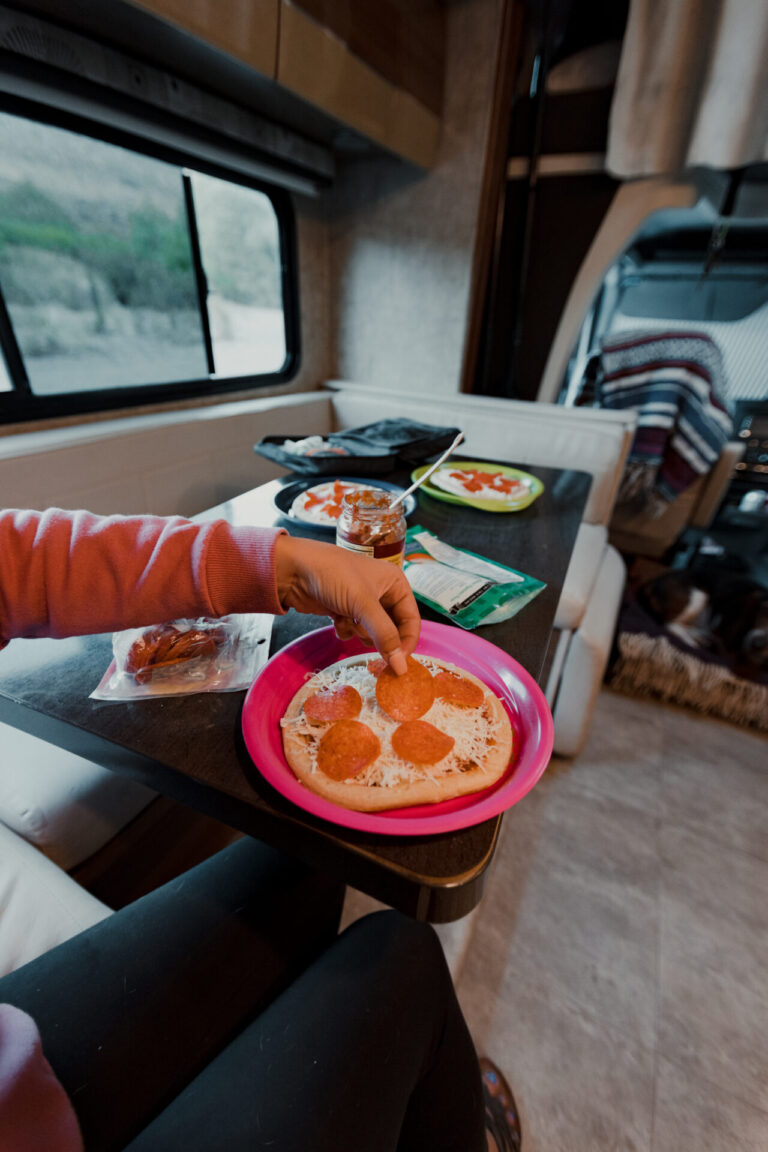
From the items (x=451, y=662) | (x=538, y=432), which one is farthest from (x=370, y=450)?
(x=538, y=432)

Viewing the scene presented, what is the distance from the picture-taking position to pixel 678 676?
1745 mm

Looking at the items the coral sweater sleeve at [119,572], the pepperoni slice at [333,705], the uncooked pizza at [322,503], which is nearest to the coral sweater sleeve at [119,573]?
the coral sweater sleeve at [119,572]

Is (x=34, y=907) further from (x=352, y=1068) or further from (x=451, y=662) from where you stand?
(x=451, y=662)

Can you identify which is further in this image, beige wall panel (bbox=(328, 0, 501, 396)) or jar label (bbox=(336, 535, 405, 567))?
beige wall panel (bbox=(328, 0, 501, 396))

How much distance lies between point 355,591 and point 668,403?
2.38 metres

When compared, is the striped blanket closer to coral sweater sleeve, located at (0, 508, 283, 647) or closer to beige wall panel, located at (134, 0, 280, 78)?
beige wall panel, located at (134, 0, 280, 78)

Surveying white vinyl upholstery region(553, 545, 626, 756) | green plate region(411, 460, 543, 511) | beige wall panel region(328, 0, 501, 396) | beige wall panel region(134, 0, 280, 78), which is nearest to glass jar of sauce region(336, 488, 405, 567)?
green plate region(411, 460, 543, 511)

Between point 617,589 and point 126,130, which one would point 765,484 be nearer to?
point 617,589

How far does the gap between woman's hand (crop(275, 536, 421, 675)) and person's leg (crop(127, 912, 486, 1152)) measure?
14.4 inches

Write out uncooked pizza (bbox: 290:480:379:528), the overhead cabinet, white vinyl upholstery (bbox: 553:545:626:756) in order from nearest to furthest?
uncooked pizza (bbox: 290:480:379:528), the overhead cabinet, white vinyl upholstery (bbox: 553:545:626:756)

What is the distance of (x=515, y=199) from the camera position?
7.52 feet

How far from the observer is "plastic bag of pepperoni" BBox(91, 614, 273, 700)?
600 mm

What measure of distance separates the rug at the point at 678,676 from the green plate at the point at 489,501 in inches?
33.0

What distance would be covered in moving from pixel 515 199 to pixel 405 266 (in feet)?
1.96
